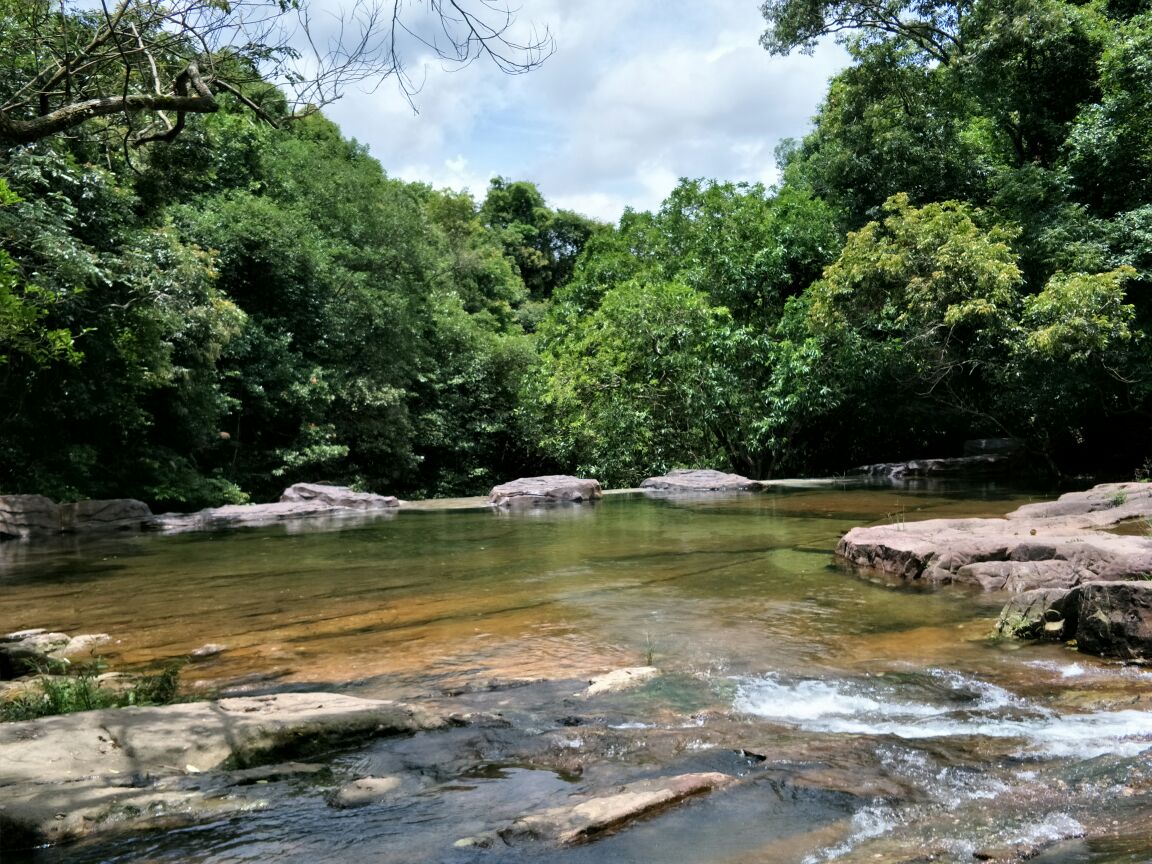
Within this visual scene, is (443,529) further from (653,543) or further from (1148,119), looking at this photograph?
(1148,119)

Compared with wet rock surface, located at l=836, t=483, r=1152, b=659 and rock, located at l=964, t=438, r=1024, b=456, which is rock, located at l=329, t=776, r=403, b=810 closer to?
wet rock surface, located at l=836, t=483, r=1152, b=659

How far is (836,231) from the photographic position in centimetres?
2114

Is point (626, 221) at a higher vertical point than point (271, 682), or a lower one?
higher

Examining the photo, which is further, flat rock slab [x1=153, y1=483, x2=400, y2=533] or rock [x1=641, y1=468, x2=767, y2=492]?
rock [x1=641, y1=468, x2=767, y2=492]

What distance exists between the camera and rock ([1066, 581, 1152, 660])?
4836 mm

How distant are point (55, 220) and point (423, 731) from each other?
10.6 meters

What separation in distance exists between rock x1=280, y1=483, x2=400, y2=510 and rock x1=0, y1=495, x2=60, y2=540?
4359mm

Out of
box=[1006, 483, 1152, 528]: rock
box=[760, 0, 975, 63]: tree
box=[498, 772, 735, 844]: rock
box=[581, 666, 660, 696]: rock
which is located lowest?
box=[581, 666, 660, 696]: rock

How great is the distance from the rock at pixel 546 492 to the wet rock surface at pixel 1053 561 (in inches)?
358

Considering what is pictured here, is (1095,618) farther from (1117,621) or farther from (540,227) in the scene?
(540,227)

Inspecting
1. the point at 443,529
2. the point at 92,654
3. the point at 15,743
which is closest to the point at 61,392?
the point at 443,529

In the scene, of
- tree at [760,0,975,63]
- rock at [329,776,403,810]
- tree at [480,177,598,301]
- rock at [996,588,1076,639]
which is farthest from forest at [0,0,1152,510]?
tree at [480,177,598,301]

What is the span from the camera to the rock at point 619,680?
4496 mm

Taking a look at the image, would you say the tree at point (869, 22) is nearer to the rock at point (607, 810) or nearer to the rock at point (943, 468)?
the rock at point (943, 468)
